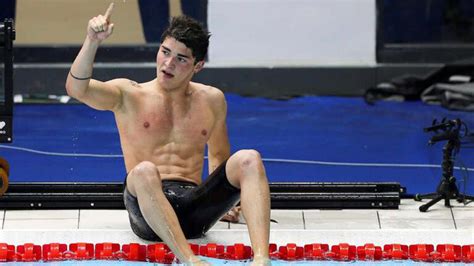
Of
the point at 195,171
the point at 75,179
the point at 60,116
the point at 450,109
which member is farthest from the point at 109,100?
the point at 450,109

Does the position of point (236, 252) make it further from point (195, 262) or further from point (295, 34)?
point (295, 34)

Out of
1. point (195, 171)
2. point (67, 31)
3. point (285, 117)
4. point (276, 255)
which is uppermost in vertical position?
point (67, 31)

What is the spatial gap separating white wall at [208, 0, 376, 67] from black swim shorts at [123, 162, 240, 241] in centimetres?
300

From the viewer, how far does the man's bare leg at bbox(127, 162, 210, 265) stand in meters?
5.27

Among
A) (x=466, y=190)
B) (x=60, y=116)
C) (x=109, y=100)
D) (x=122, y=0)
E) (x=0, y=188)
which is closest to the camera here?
(x=109, y=100)

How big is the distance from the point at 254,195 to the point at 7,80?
1.63 m

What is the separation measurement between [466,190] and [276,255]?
5.57 feet

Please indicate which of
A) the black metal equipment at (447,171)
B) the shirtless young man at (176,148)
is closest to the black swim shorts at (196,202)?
the shirtless young man at (176,148)

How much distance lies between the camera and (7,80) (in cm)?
626

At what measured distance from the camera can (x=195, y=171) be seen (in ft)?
19.3

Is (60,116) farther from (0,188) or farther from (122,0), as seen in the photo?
(0,188)

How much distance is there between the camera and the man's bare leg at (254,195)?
5.21m

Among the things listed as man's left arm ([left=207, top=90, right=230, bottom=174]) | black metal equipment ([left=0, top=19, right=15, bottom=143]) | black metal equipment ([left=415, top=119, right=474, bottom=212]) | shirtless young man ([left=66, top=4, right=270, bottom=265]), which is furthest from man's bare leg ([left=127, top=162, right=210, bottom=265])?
black metal equipment ([left=415, top=119, right=474, bottom=212])

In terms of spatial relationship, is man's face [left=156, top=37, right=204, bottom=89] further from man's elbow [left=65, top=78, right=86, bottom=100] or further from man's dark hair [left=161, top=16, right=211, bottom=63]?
man's elbow [left=65, top=78, right=86, bottom=100]
